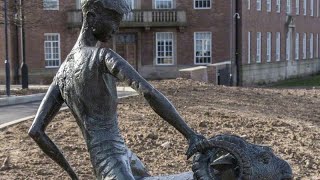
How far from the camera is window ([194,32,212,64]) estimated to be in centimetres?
4225

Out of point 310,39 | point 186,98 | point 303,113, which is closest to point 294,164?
point 303,113

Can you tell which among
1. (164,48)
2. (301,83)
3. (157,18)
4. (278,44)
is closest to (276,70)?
(278,44)

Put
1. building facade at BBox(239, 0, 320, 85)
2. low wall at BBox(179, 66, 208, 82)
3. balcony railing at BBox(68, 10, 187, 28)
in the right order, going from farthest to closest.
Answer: building facade at BBox(239, 0, 320, 85), balcony railing at BBox(68, 10, 187, 28), low wall at BBox(179, 66, 208, 82)

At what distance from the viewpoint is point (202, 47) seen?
139 feet

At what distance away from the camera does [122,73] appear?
379cm

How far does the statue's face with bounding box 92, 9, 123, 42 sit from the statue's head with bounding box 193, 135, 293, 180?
1.05 metres

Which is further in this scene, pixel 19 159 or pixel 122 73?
pixel 19 159

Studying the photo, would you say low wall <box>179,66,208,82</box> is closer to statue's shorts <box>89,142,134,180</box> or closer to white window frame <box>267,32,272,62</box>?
white window frame <box>267,32,272,62</box>

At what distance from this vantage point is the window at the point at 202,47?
42250 millimetres

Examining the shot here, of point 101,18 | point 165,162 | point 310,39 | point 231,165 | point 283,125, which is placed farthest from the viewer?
point 310,39

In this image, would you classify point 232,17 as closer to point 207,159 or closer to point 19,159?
point 19,159

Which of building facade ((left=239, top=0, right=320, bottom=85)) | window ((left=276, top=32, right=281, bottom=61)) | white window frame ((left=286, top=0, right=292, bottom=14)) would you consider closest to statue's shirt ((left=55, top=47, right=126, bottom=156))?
building facade ((left=239, top=0, right=320, bottom=85))

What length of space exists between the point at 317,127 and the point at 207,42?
1134 inches

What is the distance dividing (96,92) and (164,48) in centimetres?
3827
